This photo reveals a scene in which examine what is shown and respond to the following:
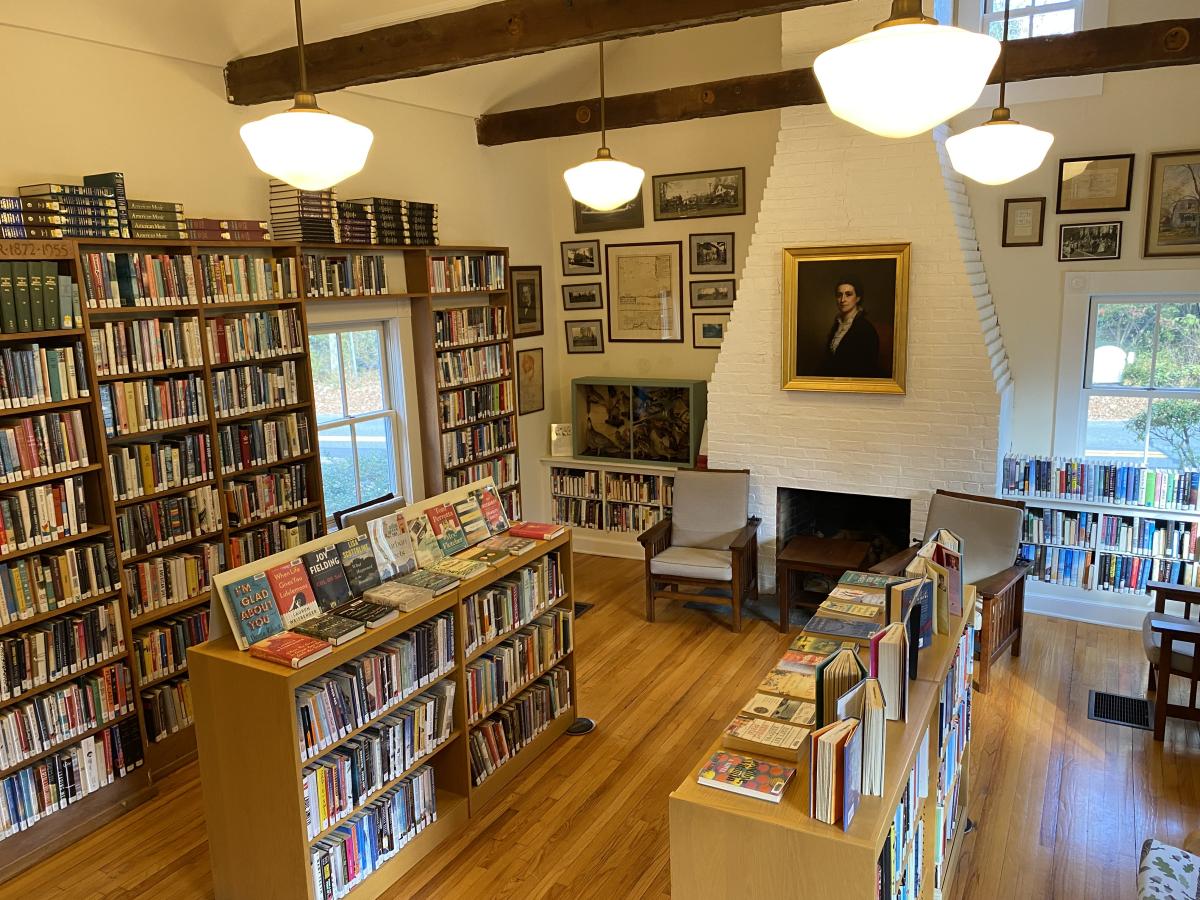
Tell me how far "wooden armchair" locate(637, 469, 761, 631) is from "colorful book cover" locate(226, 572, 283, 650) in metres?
2.99

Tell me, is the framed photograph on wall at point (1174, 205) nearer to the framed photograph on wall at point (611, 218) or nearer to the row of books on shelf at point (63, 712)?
the framed photograph on wall at point (611, 218)

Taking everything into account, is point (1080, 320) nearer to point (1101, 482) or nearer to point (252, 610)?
point (1101, 482)

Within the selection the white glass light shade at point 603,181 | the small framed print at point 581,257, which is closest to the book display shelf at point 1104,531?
the white glass light shade at point 603,181

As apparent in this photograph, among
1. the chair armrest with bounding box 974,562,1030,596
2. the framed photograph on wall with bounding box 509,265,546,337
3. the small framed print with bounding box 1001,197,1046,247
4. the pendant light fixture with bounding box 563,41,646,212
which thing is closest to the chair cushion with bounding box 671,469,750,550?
the chair armrest with bounding box 974,562,1030,596

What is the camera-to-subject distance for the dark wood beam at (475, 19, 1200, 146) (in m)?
4.14

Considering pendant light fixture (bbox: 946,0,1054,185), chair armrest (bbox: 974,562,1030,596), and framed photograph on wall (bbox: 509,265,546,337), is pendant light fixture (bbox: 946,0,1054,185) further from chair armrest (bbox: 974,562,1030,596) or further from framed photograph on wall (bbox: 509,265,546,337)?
framed photograph on wall (bbox: 509,265,546,337)

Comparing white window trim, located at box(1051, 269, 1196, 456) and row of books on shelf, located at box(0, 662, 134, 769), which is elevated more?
white window trim, located at box(1051, 269, 1196, 456)

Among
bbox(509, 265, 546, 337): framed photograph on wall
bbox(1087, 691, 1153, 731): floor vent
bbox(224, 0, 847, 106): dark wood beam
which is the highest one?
bbox(224, 0, 847, 106): dark wood beam

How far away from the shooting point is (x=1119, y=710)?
4.37m

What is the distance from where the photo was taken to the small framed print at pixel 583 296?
7148 mm

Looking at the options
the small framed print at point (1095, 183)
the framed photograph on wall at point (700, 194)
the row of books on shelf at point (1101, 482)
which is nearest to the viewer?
the row of books on shelf at point (1101, 482)

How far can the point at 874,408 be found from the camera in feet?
18.0

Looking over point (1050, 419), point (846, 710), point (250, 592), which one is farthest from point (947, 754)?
point (1050, 419)

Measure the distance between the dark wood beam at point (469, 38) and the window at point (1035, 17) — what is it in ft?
9.57
